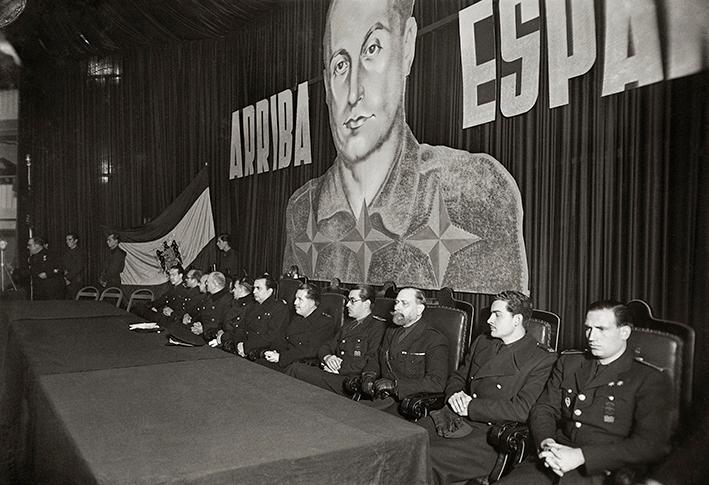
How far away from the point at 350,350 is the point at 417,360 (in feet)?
2.47

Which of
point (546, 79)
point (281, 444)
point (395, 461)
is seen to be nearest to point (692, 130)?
point (546, 79)

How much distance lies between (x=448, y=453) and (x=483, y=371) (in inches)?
22.1

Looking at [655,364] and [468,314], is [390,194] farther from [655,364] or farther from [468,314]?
[655,364]

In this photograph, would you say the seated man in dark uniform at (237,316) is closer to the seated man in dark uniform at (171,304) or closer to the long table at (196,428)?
the seated man in dark uniform at (171,304)

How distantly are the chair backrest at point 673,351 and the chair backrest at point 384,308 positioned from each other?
6.44 feet

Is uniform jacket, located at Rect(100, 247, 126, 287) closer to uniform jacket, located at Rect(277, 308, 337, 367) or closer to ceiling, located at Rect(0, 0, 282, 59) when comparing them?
ceiling, located at Rect(0, 0, 282, 59)

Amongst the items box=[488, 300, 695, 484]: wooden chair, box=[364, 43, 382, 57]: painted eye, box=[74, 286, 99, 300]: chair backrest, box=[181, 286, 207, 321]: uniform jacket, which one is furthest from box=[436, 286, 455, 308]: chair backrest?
box=[74, 286, 99, 300]: chair backrest

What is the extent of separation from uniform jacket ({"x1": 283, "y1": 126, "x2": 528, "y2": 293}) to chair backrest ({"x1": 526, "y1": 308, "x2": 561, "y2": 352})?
3.31ft

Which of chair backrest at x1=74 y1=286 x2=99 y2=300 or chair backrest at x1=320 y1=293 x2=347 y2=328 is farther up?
chair backrest at x1=320 y1=293 x2=347 y2=328

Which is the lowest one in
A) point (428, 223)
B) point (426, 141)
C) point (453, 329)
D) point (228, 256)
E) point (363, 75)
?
point (453, 329)

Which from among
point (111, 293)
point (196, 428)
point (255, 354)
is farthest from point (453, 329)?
point (111, 293)

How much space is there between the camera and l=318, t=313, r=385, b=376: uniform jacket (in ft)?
12.9

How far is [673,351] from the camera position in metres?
2.26

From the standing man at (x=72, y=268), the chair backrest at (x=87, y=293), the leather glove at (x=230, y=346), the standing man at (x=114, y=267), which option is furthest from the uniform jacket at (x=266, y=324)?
the standing man at (x=72, y=268)
